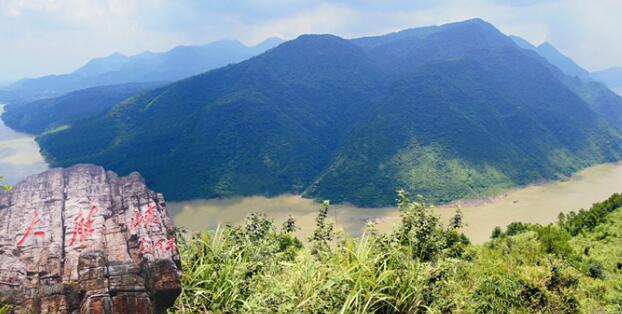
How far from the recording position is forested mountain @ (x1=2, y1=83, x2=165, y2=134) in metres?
78.4

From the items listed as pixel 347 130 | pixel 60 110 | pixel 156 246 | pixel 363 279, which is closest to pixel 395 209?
pixel 347 130

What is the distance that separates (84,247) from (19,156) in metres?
69.9

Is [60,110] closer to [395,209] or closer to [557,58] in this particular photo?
[395,209]

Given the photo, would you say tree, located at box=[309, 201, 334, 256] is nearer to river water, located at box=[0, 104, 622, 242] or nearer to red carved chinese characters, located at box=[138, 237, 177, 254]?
red carved chinese characters, located at box=[138, 237, 177, 254]

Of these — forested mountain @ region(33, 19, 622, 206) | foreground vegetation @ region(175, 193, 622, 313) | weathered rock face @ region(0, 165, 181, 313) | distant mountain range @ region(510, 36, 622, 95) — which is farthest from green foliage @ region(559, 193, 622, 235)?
distant mountain range @ region(510, 36, 622, 95)

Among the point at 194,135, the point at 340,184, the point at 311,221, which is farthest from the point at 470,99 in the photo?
the point at 194,135

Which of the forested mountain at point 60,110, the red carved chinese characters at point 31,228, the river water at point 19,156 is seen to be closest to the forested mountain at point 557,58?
the forested mountain at point 60,110

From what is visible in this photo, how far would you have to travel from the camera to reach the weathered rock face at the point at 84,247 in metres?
3.86

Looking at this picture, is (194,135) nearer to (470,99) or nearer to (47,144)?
(47,144)

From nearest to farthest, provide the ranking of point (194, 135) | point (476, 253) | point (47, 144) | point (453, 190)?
point (476, 253)
point (453, 190)
point (194, 135)
point (47, 144)

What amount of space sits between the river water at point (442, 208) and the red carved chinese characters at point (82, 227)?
104ft

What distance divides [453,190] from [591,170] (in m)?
26.0

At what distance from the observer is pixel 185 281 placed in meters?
5.09

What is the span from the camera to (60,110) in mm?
84562
